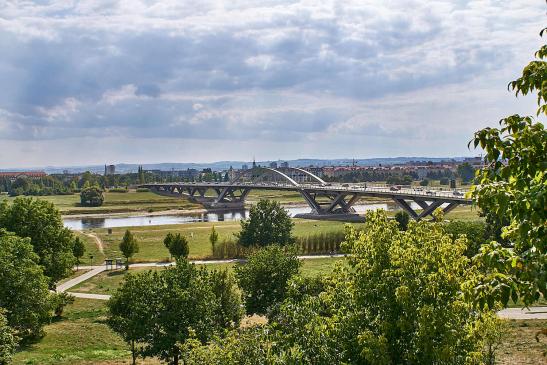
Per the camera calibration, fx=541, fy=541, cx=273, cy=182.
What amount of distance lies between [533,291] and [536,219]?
3.12 feet

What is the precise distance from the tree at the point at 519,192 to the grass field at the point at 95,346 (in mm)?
17849

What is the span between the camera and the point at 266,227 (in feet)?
186

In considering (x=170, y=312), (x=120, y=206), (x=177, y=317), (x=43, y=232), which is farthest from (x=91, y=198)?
(x=177, y=317)

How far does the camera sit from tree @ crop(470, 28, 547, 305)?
267 inches

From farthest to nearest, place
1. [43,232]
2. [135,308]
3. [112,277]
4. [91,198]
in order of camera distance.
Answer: [91,198] → [112,277] → [43,232] → [135,308]

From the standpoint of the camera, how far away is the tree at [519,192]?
22.3 feet

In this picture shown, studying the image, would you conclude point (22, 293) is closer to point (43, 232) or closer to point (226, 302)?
point (226, 302)

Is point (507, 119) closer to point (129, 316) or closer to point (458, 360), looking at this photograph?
point (458, 360)

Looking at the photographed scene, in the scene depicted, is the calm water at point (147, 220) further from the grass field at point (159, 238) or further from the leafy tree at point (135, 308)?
the leafy tree at point (135, 308)

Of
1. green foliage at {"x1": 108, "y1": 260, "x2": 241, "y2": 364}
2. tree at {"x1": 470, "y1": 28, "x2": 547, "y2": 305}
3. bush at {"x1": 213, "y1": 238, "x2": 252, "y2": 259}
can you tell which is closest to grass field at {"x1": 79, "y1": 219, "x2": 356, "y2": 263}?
bush at {"x1": 213, "y1": 238, "x2": 252, "y2": 259}

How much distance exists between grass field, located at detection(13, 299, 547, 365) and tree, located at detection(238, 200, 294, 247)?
23839 mm

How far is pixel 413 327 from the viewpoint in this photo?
11961 mm

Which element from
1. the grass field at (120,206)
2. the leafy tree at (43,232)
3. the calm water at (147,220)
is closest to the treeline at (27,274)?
the leafy tree at (43,232)

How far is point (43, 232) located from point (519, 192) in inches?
1468
